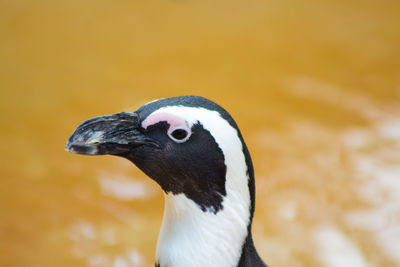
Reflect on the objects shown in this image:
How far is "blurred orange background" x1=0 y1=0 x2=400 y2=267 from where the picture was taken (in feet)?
6.42

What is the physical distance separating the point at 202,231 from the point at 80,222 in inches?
43.9

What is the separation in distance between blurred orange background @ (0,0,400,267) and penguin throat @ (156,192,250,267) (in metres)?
0.85

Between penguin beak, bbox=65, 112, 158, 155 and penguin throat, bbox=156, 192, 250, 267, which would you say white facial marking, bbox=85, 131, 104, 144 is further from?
penguin throat, bbox=156, 192, 250, 267

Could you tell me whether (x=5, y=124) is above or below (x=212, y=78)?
below

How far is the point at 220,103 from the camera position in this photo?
2.58m

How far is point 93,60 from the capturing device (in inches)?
112

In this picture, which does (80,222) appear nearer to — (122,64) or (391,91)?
(122,64)

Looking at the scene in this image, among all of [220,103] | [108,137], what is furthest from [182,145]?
[220,103]

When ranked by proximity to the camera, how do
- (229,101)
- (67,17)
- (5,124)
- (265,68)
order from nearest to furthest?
(5,124) < (229,101) < (265,68) < (67,17)

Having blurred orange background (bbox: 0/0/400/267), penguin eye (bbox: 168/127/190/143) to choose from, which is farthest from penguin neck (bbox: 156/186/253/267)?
blurred orange background (bbox: 0/0/400/267)

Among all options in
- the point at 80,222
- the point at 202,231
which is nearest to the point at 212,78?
the point at 80,222

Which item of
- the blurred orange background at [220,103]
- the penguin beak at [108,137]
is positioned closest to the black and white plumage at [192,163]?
the penguin beak at [108,137]

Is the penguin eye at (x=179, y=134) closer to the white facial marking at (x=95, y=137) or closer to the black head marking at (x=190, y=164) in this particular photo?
the black head marking at (x=190, y=164)

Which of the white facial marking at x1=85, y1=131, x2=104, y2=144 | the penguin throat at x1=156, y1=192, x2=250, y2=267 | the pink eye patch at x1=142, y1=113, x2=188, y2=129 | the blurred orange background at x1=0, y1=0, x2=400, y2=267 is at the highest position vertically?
the blurred orange background at x1=0, y1=0, x2=400, y2=267
